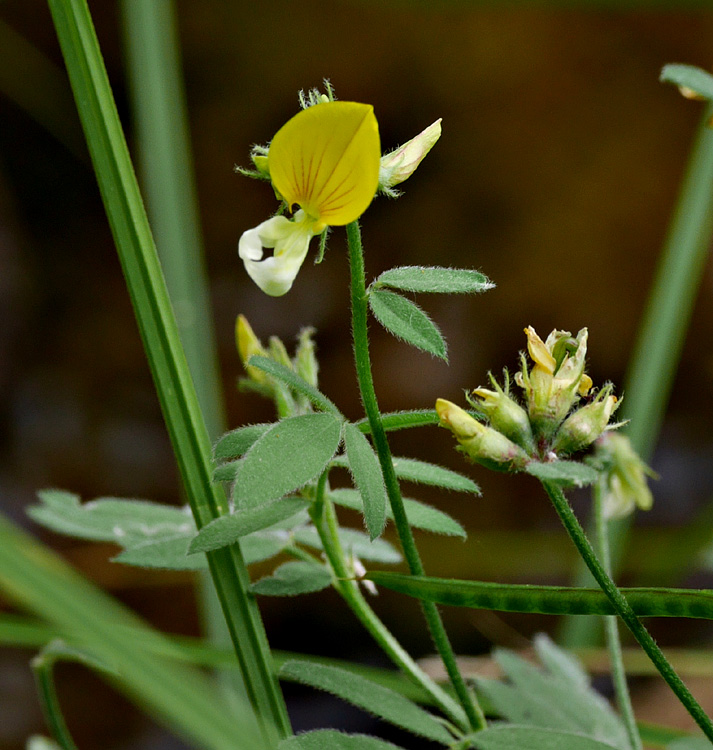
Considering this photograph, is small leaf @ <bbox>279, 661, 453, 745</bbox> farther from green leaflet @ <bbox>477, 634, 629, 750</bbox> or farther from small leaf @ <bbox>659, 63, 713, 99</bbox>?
small leaf @ <bbox>659, 63, 713, 99</bbox>

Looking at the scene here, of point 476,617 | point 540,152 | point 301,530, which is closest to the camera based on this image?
point 301,530

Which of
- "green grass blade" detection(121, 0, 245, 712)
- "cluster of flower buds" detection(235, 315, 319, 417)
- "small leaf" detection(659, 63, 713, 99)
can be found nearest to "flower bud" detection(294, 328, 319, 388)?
A: "cluster of flower buds" detection(235, 315, 319, 417)

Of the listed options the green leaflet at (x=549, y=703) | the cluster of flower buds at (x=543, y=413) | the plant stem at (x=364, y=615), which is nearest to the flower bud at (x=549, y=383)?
the cluster of flower buds at (x=543, y=413)

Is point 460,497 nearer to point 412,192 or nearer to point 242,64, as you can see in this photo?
point 412,192

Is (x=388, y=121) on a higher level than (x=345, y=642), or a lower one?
higher

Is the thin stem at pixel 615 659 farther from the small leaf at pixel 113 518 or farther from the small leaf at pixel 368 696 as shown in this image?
the small leaf at pixel 113 518

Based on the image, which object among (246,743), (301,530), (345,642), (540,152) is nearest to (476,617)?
(345,642)
